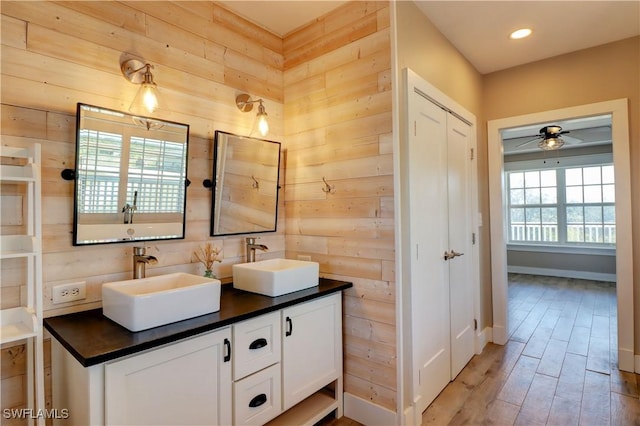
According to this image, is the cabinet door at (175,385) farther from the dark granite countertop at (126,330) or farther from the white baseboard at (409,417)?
the white baseboard at (409,417)

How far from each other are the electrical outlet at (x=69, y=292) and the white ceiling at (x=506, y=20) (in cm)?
184

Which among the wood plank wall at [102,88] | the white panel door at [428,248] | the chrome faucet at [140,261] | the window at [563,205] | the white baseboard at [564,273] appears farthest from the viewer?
the window at [563,205]

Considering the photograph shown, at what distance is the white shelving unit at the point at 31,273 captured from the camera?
1.33m

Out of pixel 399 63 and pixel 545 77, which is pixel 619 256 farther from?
pixel 399 63

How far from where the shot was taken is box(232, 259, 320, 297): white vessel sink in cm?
183

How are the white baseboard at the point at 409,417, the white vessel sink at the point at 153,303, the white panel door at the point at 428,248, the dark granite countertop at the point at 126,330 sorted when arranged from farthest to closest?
the white panel door at the point at 428,248
the white baseboard at the point at 409,417
the white vessel sink at the point at 153,303
the dark granite countertop at the point at 126,330

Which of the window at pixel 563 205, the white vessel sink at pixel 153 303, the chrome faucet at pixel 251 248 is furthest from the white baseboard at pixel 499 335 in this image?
the window at pixel 563 205

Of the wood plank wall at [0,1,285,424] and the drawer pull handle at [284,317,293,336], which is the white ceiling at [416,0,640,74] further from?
the drawer pull handle at [284,317,293,336]

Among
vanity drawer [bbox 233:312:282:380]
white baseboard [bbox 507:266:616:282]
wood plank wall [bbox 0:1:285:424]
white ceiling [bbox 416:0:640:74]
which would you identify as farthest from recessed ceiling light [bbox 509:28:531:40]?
white baseboard [bbox 507:266:616:282]

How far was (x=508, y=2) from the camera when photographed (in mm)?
2205

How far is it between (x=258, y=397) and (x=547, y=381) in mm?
2221

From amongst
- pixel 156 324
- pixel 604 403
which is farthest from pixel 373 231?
pixel 604 403

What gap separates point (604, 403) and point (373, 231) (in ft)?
6.42

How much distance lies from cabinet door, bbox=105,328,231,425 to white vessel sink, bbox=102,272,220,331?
119 mm
